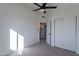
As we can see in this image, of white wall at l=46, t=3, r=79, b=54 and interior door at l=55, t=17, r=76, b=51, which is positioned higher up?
white wall at l=46, t=3, r=79, b=54

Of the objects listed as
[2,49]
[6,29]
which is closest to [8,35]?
[6,29]

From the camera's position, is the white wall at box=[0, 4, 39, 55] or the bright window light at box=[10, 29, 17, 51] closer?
the white wall at box=[0, 4, 39, 55]

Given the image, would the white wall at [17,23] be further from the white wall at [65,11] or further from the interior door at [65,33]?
the interior door at [65,33]

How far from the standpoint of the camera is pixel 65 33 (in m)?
5.31

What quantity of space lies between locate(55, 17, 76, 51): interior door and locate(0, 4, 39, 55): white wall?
1.77m

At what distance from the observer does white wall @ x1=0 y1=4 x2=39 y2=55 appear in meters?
3.88

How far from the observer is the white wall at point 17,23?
388 centimetres

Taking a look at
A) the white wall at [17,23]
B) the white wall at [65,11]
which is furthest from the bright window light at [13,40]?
the white wall at [65,11]

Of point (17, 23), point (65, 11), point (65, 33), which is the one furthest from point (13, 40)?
point (65, 11)

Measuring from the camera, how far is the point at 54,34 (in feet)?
19.8

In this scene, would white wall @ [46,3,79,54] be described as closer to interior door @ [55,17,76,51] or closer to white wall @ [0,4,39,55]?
interior door @ [55,17,76,51]

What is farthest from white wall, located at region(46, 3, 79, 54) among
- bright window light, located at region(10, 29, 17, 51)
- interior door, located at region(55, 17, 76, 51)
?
Answer: bright window light, located at region(10, 29, 17, 51)

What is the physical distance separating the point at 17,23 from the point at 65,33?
269cm

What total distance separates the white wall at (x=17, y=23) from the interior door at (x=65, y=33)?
177 cm
